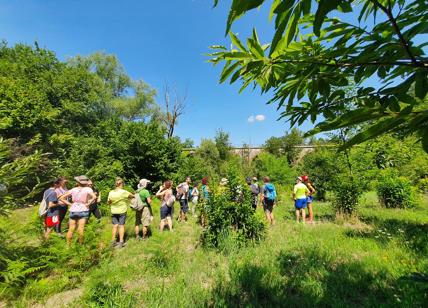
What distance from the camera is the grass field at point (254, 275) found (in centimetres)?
357

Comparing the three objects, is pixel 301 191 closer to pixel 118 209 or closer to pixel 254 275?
pixel 254 275

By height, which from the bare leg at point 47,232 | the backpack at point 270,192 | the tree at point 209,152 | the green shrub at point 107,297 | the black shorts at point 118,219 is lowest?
the green shrub at point 107,297

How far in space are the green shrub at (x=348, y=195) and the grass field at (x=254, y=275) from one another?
2.56m

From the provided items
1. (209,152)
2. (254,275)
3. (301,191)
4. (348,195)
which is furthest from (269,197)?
(209,152)

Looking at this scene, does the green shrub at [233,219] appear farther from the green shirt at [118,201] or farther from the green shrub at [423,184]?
the green shrub at [423,184]

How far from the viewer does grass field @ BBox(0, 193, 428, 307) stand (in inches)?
141

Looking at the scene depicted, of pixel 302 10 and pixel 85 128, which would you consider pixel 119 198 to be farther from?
pixel 85 128

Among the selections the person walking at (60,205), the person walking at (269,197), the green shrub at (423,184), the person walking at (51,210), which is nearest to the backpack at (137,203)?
the person walking at (60,205)

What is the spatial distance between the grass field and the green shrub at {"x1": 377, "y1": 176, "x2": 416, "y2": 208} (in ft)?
21.3

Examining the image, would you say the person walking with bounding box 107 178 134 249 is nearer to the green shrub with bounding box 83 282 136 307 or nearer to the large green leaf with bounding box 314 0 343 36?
the green shrub with bounding box 83 282 136 307

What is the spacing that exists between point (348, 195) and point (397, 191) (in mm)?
5288

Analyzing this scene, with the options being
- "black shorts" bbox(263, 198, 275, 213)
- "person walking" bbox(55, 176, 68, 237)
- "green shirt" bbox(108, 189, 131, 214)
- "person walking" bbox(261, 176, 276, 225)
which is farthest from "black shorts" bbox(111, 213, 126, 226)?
"black shorts" bbox(263, 198, 275, 213)

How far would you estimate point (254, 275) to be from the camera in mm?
4211

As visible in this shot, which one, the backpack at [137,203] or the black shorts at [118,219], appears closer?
the black shorts at [118,219]
